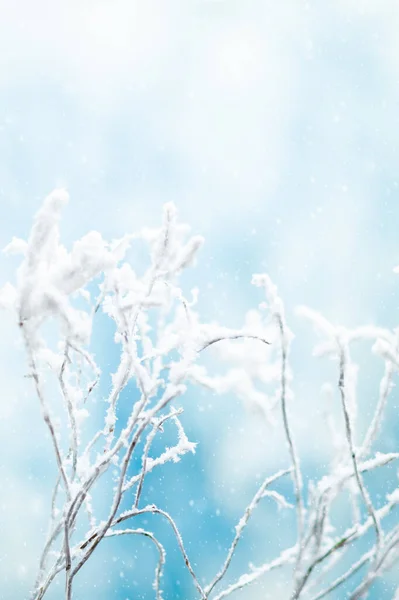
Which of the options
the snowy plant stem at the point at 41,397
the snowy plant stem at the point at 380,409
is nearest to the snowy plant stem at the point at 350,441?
the snowy plant stem at the point at 380,409

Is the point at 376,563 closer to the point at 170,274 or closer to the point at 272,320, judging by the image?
the point at 272,320

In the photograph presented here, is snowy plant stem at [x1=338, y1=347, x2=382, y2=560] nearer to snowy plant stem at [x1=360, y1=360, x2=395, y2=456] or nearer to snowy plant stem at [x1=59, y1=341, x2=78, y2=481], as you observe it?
snowy plant stem at [x1=360, y1=360, x2=395, y2=456]

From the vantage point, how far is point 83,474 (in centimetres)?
106

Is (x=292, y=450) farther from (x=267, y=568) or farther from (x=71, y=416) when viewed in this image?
(x=71, y=416)

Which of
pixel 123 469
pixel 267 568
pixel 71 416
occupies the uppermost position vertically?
pixel 71 416

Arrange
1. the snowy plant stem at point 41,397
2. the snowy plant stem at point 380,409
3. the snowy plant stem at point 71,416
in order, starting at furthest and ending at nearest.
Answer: the snowy plant stem at point 71,416 < the snowy plant stem at point 380,409 < the snowy plant stem at point 41,397

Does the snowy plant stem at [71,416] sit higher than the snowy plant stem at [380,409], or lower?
higher

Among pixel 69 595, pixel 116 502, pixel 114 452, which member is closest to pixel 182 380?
pixel 114 452

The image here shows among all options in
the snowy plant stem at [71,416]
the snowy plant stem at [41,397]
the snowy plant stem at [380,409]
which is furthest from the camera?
the snowy plant stem at [71,416]

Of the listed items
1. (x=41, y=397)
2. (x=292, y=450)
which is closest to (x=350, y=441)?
(x=292, y=450)

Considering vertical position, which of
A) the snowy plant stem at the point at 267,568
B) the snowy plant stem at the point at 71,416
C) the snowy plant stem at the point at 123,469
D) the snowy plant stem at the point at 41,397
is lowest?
the snowy plant stem at the point at 267,568

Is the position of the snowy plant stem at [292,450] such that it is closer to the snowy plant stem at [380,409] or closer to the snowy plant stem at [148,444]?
the snowy plant stem at [380,409]

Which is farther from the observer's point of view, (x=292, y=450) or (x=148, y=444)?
(x=148, y=444)

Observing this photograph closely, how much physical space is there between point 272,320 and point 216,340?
0.09m
